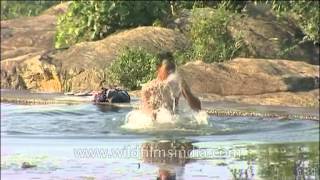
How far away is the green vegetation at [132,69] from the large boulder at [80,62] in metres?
1.09

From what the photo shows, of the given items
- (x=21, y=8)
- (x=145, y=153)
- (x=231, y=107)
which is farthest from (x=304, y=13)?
(x=21, y=8)

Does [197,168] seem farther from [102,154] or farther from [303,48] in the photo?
[303,48]

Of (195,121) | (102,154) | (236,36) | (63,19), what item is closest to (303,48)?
(236,36)

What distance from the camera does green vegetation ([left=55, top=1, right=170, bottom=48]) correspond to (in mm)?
23469

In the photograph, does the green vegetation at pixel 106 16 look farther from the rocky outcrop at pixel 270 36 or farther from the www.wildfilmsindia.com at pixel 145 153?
the www.wildfilmsindia.com at pixel 145 153

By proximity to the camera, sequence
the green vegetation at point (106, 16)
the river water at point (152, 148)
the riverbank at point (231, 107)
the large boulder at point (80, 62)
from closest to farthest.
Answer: the river water at point (152, 148), the riverbank at point (231, 107), the large boulder at point (80, 62), the green vegetation at point (106, 16)

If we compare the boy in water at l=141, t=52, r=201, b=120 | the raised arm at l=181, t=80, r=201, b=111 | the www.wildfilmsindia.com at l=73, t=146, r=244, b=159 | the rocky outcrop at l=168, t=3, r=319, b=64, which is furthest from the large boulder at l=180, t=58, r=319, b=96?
the www.wildfilmsindia.com at l=73, t=146, r=244, b=159

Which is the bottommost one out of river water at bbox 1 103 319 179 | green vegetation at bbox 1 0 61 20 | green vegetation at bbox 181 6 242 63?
river water at bbox 1 103 319 179

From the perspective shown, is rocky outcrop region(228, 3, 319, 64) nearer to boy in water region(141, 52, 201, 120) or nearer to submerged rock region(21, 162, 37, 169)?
boy in water region(141, 52, 201, 120)

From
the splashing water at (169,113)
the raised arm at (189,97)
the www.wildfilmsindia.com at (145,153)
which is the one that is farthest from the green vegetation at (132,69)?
the www.wildfilmsindia.com at (145,153)

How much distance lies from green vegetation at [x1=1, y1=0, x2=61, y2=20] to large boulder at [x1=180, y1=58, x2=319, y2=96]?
23635mm

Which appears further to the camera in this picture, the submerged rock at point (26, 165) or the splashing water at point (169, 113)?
the splashing water at point (169, 113)

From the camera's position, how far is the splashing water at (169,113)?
38.6 feet

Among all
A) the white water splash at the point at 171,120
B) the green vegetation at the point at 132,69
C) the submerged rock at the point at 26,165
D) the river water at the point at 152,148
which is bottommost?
the river water at the point at 152,148
